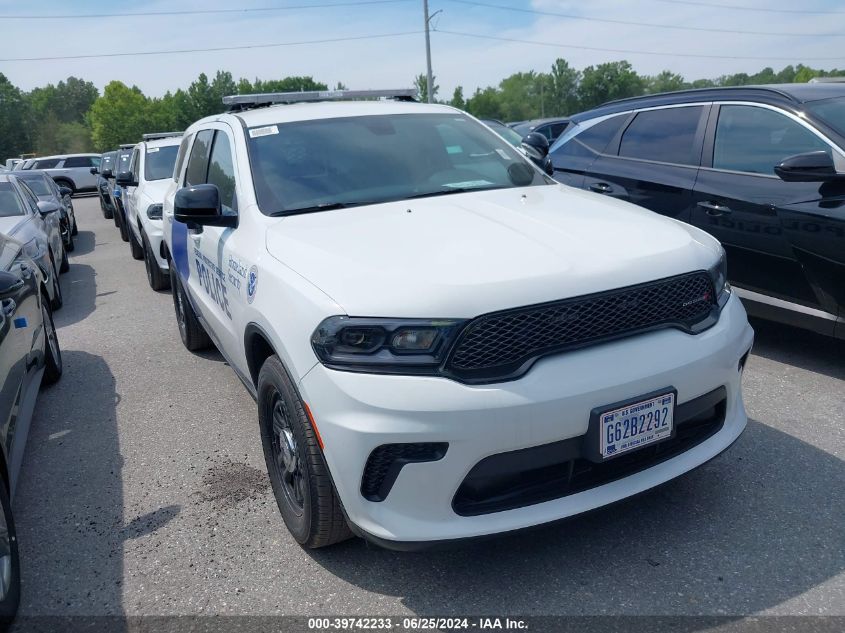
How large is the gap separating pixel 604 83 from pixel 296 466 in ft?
359

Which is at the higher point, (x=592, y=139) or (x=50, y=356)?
(x=592, y=139)

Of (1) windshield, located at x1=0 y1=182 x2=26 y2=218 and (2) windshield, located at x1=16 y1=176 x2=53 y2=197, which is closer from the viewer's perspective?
(1) windshield, located at x1=0 y1=182 x2=26 y2=218

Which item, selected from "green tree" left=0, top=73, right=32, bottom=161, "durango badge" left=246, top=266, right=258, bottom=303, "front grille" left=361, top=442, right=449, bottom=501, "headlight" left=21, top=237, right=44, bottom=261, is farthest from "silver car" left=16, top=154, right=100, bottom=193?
"green tree" left=0, top=73, right=32, bottom=161

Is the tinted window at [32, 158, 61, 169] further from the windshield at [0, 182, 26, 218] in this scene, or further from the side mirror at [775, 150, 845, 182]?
the side mirror at [775, 150, 845, 182]

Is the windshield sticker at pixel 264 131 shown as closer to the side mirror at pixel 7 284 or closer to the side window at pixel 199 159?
the side window at pixel 199 159

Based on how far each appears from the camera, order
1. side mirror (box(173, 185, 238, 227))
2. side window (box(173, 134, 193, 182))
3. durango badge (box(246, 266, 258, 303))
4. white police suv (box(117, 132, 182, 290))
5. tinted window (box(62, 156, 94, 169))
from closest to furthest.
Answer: durango badge (box(246, 266, 258, 303))
side mirror (box(173, 185, 238, 227))
side window (box(173, 134, 193, 182))
white police suv (box(117, 132, 182, 290))
tinted window (box(62, 156, 94, 169))

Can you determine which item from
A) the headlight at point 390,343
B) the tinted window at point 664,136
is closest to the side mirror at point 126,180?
the tinted window at point 664,136

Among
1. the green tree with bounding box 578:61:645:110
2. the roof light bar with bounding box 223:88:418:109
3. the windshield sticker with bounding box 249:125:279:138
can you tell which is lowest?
the green tree with bounding box 578:61:645:110

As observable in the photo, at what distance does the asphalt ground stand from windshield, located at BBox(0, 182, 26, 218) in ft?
16.4

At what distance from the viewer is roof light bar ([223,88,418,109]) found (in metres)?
5.04

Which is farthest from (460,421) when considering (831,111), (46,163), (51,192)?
(46,163)

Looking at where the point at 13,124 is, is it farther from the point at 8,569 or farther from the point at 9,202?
the point at 8,569

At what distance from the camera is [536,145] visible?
505 centimetres

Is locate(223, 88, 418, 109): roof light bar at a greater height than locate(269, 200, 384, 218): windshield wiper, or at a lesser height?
greater
